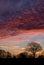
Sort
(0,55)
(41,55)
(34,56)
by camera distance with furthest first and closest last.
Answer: (0,55) → (41,55) → (34,56)

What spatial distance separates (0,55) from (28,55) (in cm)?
1050

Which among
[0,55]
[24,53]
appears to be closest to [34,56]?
[24,53]

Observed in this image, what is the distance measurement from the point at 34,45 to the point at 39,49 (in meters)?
2.73

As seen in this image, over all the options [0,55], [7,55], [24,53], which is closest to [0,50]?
[0,55]

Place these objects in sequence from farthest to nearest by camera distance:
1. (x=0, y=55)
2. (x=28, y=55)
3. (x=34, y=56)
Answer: (x=0, y=55) → (x=28, y=55) → (x=34, y=56)

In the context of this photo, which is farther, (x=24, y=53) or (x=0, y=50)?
(x=0, y=50)

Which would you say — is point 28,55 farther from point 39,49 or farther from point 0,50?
point 0,50

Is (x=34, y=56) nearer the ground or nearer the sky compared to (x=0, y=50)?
nearer the ground

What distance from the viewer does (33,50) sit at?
5216 cm

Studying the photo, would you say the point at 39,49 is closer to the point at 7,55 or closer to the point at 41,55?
the point at 41,55

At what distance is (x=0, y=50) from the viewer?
6119cm

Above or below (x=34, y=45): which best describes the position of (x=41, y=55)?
below

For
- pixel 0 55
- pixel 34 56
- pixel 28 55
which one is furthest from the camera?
pixel 0 55

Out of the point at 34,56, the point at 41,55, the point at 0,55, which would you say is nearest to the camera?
the point at 34,56
